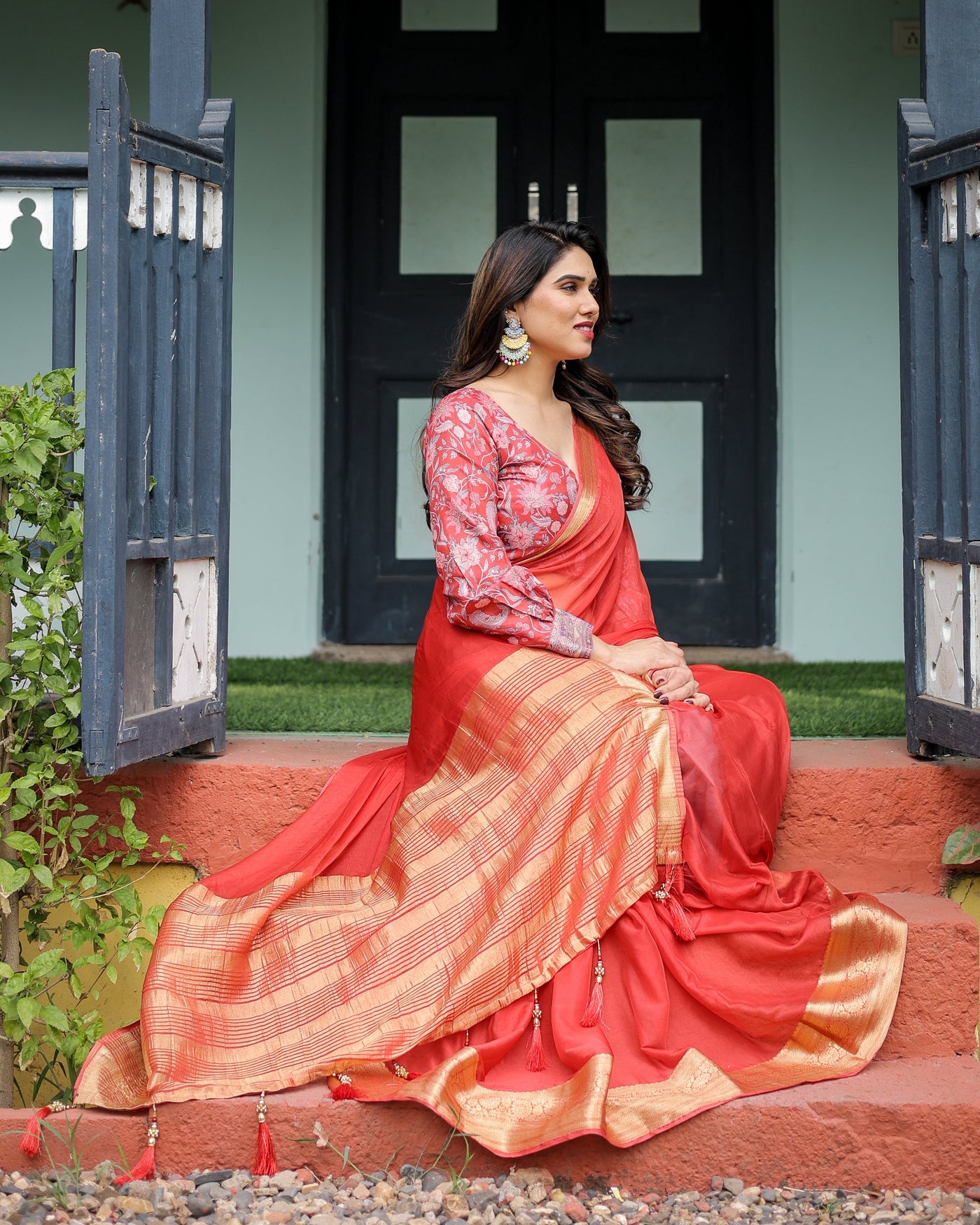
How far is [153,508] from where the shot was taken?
3053mm

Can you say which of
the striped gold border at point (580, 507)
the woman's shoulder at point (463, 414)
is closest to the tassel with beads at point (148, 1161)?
the striped gold border at point (580, 507)

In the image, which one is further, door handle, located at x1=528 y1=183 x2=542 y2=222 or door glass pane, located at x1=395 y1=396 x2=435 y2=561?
door glass pane, located at x1=395 y1=396 x2=435 y2=561

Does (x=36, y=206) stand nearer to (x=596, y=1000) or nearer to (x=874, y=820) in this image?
(x=596, y=1000)

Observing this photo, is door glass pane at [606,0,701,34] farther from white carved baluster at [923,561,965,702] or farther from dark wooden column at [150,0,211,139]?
white carved baluster at [923,561,965,702]

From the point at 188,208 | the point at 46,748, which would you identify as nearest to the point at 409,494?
the point at 188,208

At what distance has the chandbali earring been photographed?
3189 mm

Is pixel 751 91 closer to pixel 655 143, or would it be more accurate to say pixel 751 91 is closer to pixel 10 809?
pixel 655 143

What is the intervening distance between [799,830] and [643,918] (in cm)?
62

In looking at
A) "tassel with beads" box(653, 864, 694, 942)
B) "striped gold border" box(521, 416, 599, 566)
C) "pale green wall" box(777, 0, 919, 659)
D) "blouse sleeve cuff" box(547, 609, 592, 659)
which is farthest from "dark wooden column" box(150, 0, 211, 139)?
"pale green wall" box(777, 0, 919, 659)

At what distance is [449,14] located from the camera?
5.41 metres

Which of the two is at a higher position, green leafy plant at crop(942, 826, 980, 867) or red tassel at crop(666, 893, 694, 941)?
green leafy plant at crop(942, 826, 980, 867)

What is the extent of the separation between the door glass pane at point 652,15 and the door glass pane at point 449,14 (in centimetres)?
45

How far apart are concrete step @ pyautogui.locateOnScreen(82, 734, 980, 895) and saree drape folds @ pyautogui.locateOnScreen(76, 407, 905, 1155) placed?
0.90 feet

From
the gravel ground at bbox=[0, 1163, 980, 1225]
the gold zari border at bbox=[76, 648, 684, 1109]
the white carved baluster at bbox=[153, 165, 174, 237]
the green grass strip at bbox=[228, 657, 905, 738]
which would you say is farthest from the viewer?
the green grass strip at bbox=[228, 657, 905, 738]
